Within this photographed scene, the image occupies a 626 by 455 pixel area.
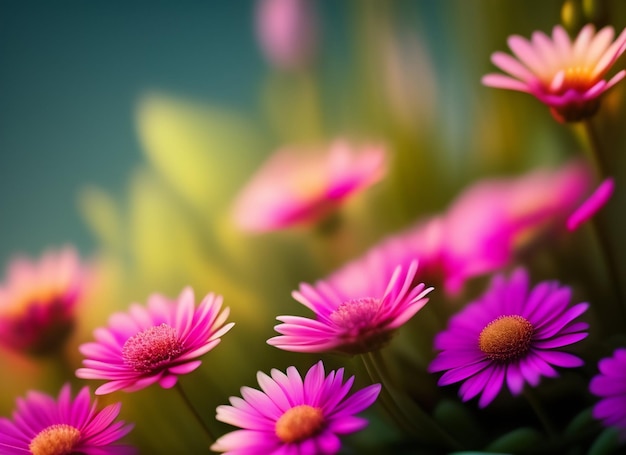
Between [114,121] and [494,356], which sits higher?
[114,121]

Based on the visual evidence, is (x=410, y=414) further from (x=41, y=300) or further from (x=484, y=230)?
(x=41, y=300)

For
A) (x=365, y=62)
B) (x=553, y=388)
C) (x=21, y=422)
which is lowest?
(x=553, y=388)

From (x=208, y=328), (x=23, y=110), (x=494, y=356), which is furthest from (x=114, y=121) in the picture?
(x=494, y=356)

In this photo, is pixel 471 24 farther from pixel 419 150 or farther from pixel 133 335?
pixel 133 335

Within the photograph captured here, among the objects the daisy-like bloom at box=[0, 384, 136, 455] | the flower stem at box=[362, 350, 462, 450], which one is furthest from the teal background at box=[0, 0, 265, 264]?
the flower stem at box=[362, 350, 462, 450]

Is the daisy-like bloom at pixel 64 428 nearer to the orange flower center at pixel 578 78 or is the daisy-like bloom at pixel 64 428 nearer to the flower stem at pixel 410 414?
the flower stem at pixel 410 414

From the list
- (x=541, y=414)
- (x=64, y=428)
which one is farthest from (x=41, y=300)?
(x=541, y=414)

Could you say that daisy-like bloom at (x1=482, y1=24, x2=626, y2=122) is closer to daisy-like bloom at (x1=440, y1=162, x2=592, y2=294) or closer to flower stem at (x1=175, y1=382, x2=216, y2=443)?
daisy-like bloom at (x1=440, y1=162, x2=592, y2=294)
